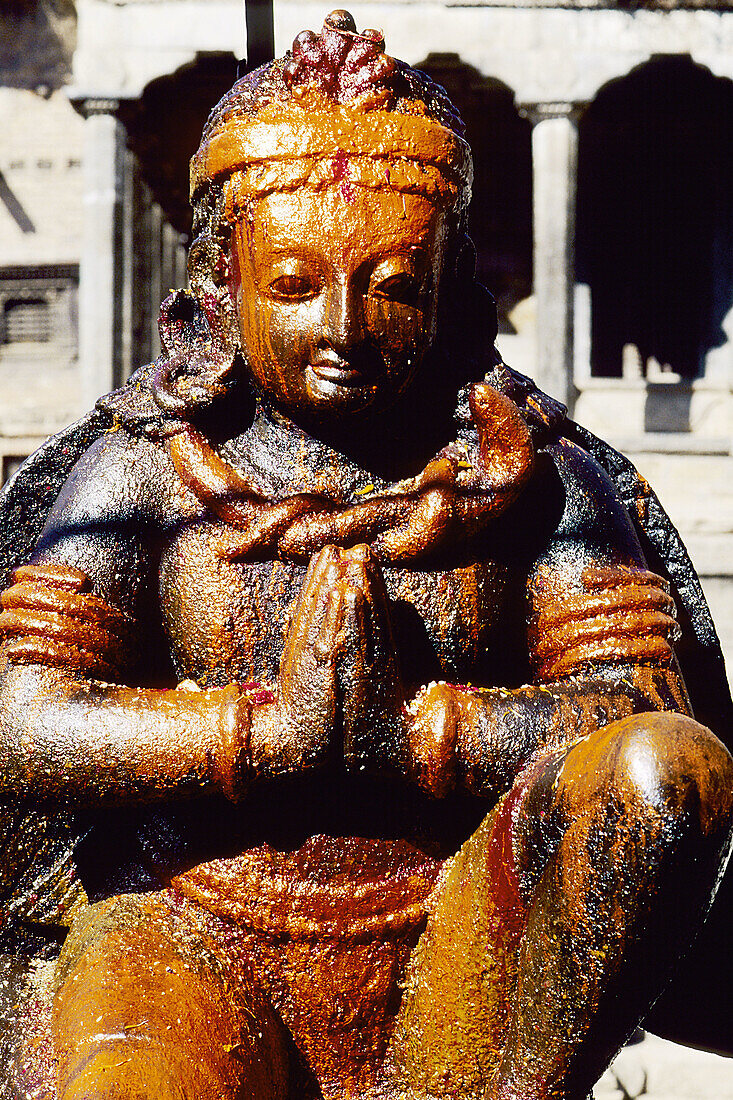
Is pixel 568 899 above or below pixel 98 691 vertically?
below

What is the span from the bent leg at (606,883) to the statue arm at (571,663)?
5.1 inches

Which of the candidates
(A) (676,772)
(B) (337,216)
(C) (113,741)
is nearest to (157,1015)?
(C) (113,741)

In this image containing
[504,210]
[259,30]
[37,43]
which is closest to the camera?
[259,30]

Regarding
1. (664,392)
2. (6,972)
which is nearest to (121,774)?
(6,972)

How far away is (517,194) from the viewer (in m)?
14.4

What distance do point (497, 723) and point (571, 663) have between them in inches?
8.5

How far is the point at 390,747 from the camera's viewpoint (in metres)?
1.85

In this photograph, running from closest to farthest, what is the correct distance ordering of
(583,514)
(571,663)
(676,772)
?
(676,772) < (571,663) < (583,514)

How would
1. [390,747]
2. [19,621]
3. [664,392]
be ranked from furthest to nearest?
[664,392], [19,621], [390,747]

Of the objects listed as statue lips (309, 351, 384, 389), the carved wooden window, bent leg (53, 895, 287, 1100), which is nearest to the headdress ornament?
statue lips (309, 351, 384, 389)

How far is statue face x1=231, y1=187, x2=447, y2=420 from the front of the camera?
197 centimetres

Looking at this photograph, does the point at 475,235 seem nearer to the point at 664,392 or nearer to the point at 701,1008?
the point at 664,392

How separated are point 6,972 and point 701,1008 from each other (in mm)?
1341

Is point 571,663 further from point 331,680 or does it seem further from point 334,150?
point 334,150
